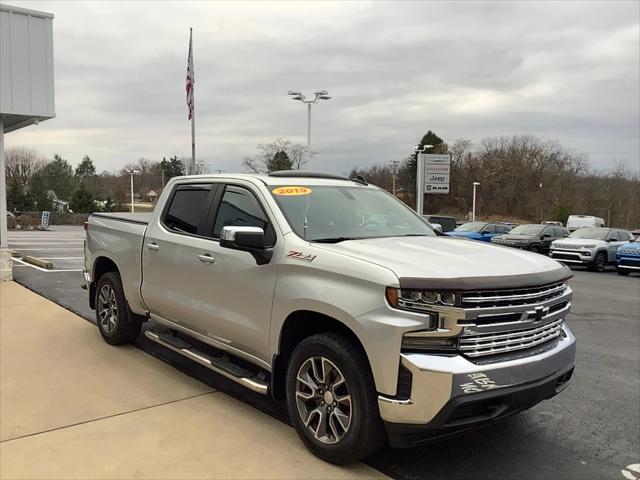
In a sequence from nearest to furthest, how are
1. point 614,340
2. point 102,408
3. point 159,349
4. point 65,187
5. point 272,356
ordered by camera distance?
point 272,356
point 102,408
point 159,349
point 614,340
point 65,187

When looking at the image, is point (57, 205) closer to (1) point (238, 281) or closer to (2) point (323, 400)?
(1) point (238, 281)

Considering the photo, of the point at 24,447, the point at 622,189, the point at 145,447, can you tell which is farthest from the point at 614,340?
the point at 622,189

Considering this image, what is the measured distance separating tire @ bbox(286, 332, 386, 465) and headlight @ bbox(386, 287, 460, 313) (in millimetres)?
465

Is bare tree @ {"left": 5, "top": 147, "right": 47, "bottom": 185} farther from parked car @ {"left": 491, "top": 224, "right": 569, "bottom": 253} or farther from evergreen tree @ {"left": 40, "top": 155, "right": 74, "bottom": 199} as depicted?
parked car @ {"left": 491, "top": 224, "right": 569, "bottom": 253}

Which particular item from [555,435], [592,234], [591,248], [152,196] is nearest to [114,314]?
[555,435]

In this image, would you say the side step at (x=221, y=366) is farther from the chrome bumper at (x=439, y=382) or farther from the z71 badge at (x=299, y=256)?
the chrome bumper at (x=439, y=382)

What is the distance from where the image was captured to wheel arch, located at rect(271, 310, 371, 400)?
3.50 meters

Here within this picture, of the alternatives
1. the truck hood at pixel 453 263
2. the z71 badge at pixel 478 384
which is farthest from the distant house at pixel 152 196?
the z71 badge at pixel 478 384

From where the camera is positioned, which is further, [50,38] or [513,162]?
[513,162]

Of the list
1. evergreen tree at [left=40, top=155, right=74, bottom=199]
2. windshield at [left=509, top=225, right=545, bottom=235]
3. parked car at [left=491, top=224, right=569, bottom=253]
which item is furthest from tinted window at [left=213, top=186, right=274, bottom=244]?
evergreen tree at [left=40, top=155, right=74, bottom=199]

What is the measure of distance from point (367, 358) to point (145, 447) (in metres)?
1.68

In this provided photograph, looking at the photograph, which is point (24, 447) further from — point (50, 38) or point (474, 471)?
point (50, 38)

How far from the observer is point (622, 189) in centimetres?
6150

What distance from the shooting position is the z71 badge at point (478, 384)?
2826mm
